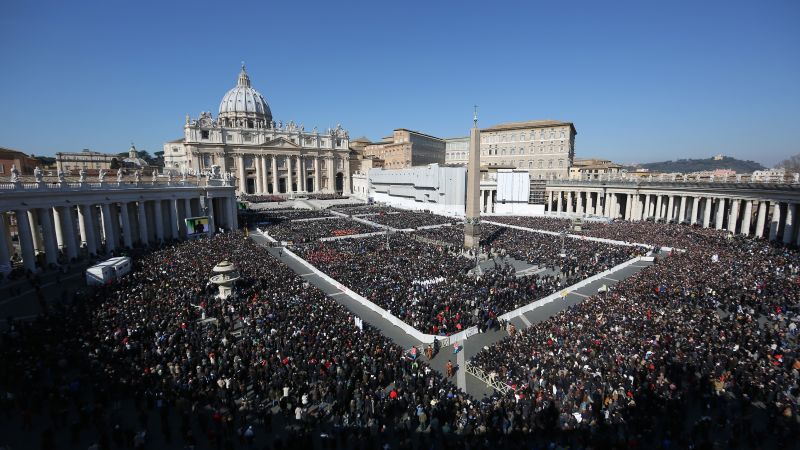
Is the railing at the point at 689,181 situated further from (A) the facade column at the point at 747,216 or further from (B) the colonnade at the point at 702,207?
(A) the facade column at the point at 747,216

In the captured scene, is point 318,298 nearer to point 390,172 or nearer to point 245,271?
point 245,271

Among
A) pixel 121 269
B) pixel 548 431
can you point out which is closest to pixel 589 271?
pixel 548 431

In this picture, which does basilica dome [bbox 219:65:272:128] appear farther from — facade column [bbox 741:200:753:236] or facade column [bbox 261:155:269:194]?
facade column [bbox 741:200:753:236]

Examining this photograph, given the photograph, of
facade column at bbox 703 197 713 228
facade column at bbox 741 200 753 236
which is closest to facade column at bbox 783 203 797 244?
facade column at bbox 741 200 753 236

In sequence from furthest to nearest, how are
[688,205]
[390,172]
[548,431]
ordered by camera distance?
[390,172], [688,205], [548,431]

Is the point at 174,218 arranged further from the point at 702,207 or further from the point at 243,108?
the point at 243,108
